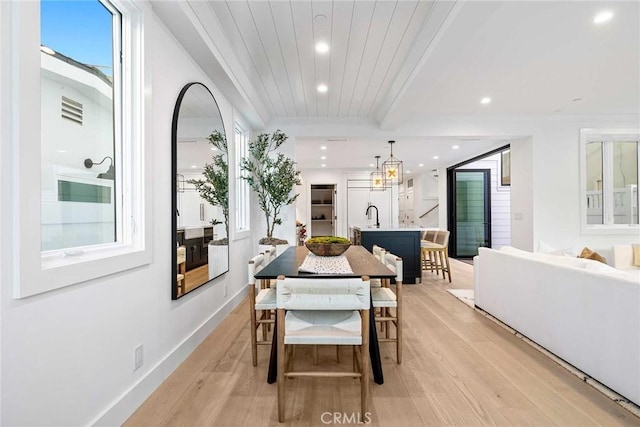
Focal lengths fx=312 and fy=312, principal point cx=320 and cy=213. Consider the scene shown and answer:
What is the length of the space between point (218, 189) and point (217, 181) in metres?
0.08

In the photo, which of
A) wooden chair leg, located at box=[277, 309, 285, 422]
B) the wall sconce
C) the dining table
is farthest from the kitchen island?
the wall sconce

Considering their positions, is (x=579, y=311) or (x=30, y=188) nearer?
(x=30, y=188)

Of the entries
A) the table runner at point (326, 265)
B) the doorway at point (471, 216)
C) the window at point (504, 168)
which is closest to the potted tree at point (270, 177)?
the table runner at point (326, 265)

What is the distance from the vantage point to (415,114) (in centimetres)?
471

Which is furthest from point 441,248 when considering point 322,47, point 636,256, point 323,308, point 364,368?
point 323,308

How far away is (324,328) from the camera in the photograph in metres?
1.72

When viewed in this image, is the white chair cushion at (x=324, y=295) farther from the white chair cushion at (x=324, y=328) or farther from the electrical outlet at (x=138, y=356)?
the electrical outlet at (x=138, y=356)

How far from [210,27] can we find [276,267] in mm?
1895

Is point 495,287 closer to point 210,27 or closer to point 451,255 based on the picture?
point 210,27

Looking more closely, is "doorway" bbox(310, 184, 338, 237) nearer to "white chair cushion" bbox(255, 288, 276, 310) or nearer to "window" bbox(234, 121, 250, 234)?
"window" bbox(234, 121, 250, 234)

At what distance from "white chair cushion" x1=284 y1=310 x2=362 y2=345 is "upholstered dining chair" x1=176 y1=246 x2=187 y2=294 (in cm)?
97

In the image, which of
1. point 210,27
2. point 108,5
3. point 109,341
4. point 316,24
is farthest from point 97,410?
point 316,24

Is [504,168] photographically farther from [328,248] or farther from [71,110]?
[71,110]

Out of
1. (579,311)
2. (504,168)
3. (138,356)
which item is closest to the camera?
(138,356)
